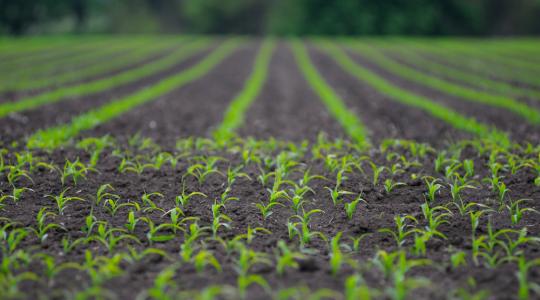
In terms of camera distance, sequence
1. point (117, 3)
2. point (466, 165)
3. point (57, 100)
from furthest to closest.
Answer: point (117, 3)
point (57, 100)
point (466, 165)

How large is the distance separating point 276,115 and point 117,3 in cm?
5312

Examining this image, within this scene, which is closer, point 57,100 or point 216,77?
point 57,100

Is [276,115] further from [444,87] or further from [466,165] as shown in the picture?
[444,87]

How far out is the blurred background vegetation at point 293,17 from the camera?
152ft

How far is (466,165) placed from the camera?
551 cm

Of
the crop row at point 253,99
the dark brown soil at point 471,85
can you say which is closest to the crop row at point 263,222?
the crop row at point 253,99

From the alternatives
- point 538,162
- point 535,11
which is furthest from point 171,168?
point 535,11

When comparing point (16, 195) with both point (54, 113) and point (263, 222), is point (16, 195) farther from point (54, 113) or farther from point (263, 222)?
point (54, 113)

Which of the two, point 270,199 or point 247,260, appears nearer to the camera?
point 247,260

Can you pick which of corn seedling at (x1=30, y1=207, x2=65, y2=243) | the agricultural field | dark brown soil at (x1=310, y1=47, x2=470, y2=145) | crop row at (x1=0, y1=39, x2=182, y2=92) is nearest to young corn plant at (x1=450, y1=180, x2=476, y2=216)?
the agricultural field

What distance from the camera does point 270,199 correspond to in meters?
4.62

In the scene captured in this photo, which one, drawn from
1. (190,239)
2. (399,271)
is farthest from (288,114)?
(399,271)

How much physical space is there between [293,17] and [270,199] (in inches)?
1985

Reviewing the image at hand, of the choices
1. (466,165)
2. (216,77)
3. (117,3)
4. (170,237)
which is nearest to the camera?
(170,237)
